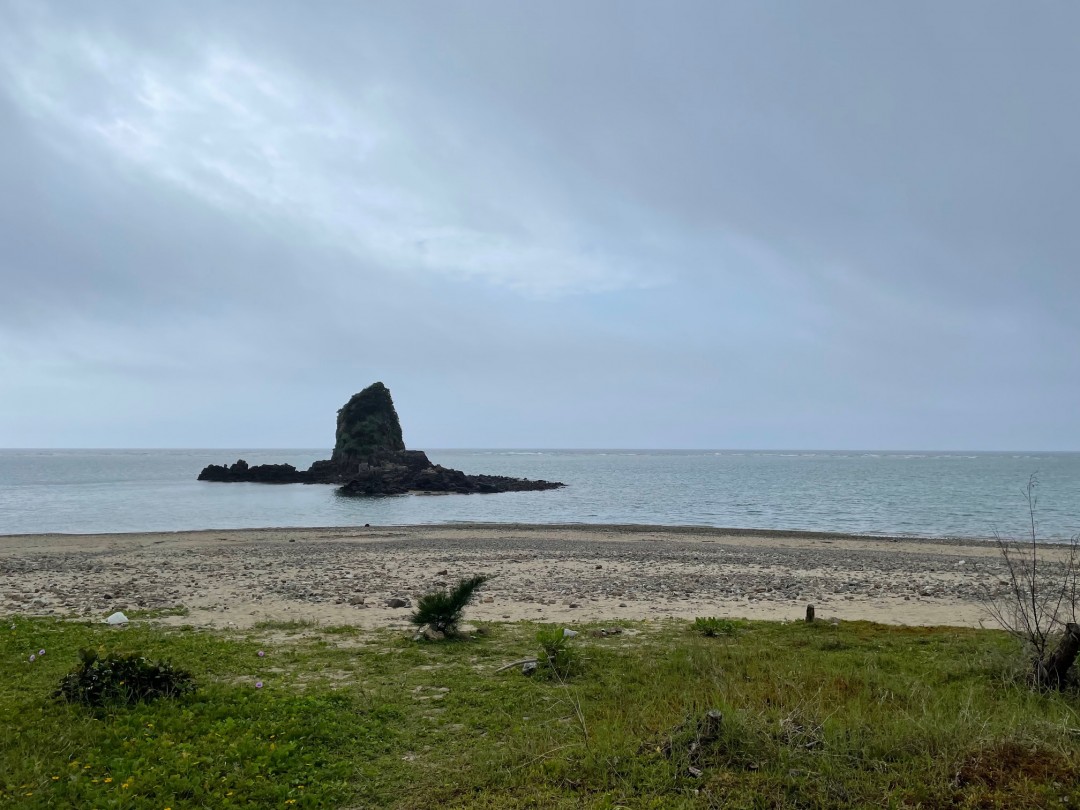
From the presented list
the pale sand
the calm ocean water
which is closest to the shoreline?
the pale sand

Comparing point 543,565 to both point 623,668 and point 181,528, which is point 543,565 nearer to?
point 623,668

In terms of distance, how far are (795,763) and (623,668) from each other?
413 cm

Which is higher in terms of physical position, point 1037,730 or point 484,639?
point 1037,730

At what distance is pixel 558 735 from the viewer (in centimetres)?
735

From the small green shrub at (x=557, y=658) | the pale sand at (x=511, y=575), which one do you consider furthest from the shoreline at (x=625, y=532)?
the small green shrub at (x=557, y=658)

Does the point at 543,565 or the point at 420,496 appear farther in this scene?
the point at 420,496

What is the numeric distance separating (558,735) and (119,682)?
5412 millimetres

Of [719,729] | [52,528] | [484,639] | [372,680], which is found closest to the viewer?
[719,729]

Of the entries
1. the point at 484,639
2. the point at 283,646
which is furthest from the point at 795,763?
the point at 283,646

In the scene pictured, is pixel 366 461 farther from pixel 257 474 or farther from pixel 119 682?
pixel 119 682

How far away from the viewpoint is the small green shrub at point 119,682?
809 centimetres

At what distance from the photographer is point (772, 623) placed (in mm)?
13789

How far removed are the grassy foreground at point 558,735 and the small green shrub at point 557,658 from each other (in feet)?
0.76

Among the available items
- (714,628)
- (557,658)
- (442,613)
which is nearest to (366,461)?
(442,613)
